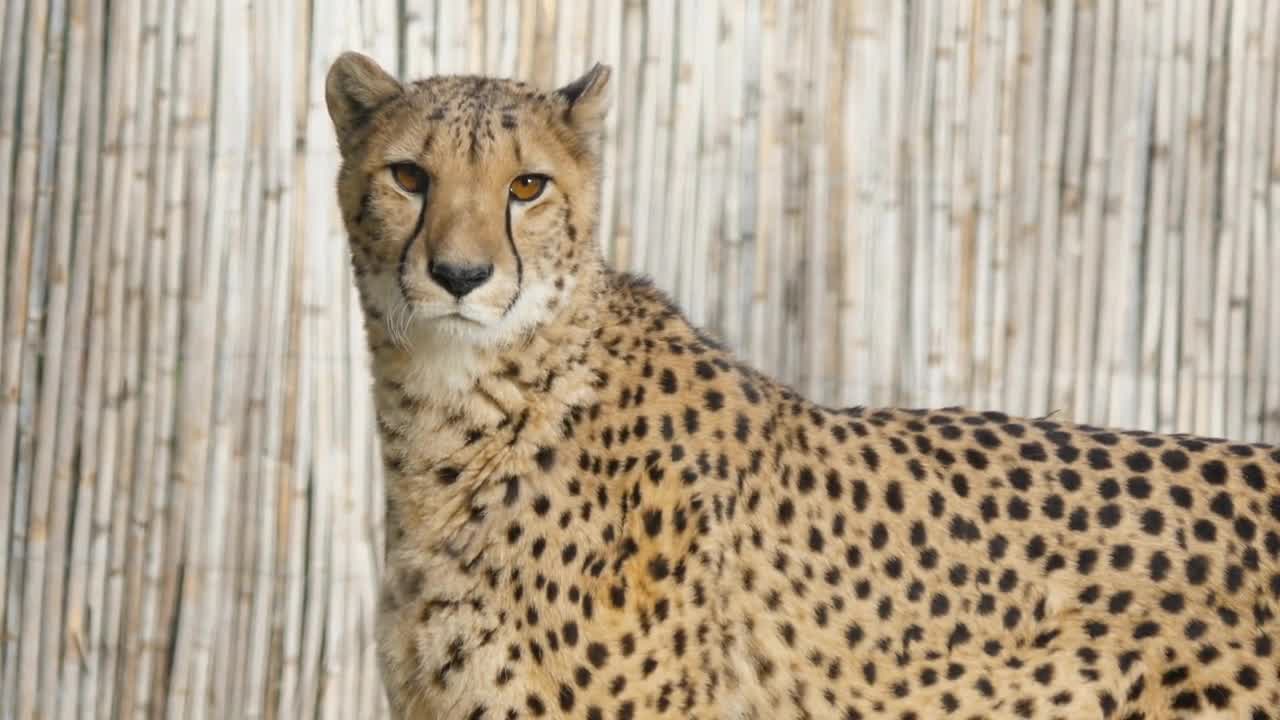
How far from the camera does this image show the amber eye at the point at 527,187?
10.7ft

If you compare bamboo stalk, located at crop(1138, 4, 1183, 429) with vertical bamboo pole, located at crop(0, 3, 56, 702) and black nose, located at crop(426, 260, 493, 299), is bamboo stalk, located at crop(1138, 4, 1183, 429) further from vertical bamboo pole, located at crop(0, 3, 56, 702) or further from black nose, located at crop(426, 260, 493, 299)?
vertical bamboo pole, located at crop(0, 3, 56, 702)

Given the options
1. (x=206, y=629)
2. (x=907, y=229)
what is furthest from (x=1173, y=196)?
(x=206, y=629)

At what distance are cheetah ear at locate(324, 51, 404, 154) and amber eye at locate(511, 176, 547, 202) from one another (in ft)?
1.10

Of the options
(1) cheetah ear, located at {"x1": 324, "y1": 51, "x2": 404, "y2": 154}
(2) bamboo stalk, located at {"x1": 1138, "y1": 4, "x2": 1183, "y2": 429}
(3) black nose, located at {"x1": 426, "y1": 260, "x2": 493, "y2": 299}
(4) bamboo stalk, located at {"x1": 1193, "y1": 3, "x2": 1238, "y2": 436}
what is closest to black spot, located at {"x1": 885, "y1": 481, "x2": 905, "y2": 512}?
(3) black nose, located at {"x1": 426, "y1": 260, "x2": 493, "y2": 299}

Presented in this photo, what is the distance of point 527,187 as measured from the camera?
3293 mm

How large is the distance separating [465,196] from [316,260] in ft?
5.64

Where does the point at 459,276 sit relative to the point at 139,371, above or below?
above

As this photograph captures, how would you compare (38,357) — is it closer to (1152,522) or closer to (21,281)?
(21,281)

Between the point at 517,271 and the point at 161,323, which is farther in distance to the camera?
the point at 161,323

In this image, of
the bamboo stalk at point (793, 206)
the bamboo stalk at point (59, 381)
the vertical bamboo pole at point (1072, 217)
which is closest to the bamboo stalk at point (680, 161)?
the bamboo stalk at point (793, 206)

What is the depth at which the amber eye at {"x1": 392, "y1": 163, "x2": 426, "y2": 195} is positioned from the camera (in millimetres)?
3264

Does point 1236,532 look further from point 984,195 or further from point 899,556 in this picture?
point 984,195

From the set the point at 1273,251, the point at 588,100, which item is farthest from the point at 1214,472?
the point at 1273,251

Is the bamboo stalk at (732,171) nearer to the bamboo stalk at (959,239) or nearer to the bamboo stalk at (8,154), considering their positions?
the bamboo stalk at (959,239)
